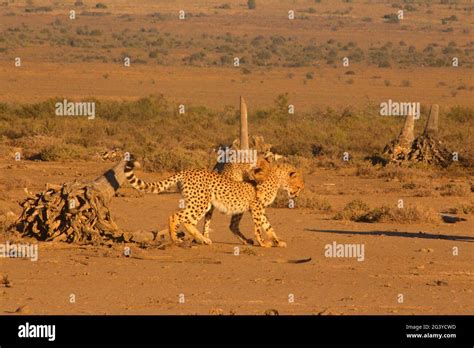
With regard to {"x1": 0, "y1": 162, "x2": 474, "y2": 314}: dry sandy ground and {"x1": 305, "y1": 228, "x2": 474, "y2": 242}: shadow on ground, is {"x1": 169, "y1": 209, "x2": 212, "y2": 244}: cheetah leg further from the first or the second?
{"x1": 305, "y1": 228, "x2": 474, "y2": 242}: shadow on ground

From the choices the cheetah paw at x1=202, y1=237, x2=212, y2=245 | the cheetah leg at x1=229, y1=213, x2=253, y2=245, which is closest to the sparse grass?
the cheetah leg at x1=229, y1=213, x2=253, y2=245

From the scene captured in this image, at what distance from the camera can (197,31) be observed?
90.9m

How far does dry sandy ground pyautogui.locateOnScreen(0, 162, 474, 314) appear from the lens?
1151cm

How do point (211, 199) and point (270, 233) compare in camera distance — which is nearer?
point (211, 199)

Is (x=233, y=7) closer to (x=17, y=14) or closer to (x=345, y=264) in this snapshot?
(x=17, y=14)

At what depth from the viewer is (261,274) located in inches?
527

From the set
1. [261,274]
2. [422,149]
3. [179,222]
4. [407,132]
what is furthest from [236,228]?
[407,132]

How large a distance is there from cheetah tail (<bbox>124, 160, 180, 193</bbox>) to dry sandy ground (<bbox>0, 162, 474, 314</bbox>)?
2.39ft

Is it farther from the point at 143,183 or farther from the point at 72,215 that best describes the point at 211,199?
the point at 72,215

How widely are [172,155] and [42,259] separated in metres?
10.6

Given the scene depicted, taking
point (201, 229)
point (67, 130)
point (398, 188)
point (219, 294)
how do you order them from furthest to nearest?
1. point (67, 130)
2. point (398, 188)
3. point (201, 229)
4. point (219, 294)

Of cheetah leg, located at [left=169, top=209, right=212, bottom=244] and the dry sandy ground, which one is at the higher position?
cheetah leg, located at [left=169, top=209, right=212, bottom=244]

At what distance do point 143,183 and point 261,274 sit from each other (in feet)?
6.79
